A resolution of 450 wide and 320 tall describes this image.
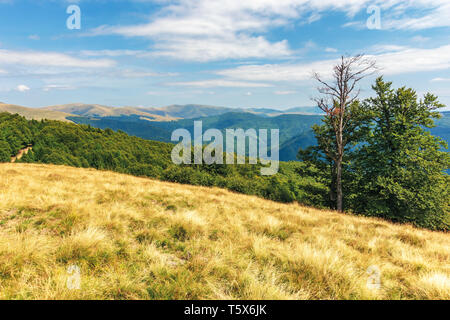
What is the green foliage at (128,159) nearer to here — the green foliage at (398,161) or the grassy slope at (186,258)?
the green foliage at (398,161)

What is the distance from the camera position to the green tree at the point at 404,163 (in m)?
17.6

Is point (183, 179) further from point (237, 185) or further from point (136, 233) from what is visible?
point (136, 233)

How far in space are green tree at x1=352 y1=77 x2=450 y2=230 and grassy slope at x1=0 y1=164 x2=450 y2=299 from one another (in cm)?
1351

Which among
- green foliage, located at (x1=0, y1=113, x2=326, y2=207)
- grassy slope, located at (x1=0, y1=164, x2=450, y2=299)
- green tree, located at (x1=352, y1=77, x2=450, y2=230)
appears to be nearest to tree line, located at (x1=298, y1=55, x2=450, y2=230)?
green tree, located at (x1=352, y1=77, x2=450, y2=230)

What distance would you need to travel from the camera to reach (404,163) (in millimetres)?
18109

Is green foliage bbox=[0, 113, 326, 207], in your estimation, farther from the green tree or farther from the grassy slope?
the grassy slope

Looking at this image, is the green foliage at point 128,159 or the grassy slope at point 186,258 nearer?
the grassy slope at point 186,258

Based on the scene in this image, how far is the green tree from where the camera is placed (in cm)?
1756

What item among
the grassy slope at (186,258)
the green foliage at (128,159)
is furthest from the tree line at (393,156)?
the grassy slope at (186,258)

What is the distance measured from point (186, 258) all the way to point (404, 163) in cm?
2185

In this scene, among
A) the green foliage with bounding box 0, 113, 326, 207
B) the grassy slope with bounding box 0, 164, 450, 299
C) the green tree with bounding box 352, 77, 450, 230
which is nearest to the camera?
the grassy slope with bounding box 0, 164, 450, 299

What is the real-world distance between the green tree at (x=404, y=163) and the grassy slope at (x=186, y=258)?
13.5m
